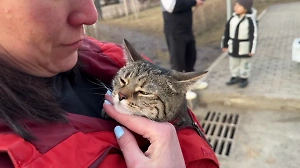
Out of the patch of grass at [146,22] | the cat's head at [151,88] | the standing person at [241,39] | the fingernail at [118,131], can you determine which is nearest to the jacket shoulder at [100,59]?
the cat's head at [151,88]

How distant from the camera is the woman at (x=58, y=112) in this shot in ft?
3.05

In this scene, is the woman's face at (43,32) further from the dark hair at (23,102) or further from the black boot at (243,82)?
the black boot at (243,82)

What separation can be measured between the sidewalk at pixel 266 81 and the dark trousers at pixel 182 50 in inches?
18.6

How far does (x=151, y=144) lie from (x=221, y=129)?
285 cm

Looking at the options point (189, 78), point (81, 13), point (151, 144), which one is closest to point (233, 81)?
point (189, 78)

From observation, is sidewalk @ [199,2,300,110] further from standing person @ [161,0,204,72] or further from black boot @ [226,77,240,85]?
standing person @ [161,0,204,72]

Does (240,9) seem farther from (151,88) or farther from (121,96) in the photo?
(121,96)

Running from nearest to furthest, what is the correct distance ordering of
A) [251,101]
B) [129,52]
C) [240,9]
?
[129,52]
[251,101]
[240,9]

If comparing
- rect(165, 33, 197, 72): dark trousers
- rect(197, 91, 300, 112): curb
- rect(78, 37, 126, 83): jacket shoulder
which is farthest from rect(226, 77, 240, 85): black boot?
rect(78, 37, 126, 83): jacket shoulder

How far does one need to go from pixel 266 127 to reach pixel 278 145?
38 cm

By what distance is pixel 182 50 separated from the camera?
469cm

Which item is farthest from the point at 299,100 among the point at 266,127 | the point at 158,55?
the point at 158,55

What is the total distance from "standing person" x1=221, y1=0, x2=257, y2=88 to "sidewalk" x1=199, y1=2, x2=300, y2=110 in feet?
0.75

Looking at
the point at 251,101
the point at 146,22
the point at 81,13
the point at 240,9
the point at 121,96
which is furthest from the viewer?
the point at 146,22
